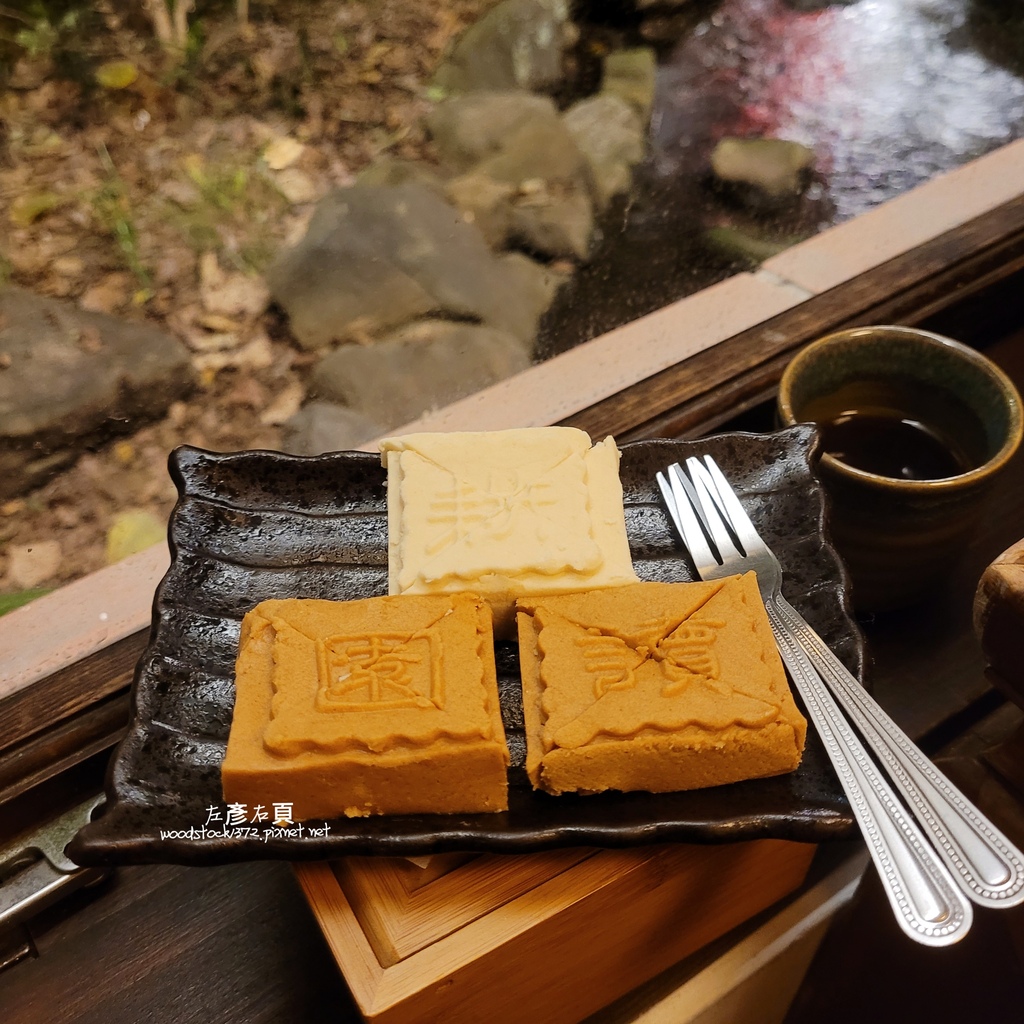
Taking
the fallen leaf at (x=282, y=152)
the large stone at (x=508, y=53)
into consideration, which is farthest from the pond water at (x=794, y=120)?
the fallen leaf at (x=282, y=152)

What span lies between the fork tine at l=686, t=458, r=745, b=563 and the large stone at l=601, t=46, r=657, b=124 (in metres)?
1.01

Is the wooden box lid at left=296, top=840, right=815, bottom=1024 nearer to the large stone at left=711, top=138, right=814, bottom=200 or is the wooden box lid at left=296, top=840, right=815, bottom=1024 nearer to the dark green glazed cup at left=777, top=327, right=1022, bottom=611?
the dark green glazed cup at left=777, top=327, right=1022, bottom=611

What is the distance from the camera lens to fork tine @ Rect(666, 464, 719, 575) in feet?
4.15

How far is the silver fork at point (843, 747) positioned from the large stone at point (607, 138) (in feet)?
2.62

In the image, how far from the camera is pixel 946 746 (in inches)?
55.6

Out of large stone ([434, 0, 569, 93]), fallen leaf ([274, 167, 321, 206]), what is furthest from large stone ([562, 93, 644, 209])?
fallen leaf ([274, 167, 321, 206])

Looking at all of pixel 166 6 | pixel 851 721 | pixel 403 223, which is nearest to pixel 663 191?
pixel 403 223

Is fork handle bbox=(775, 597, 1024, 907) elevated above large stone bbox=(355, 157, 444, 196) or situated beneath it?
situated beneath

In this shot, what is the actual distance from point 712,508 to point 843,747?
42cm

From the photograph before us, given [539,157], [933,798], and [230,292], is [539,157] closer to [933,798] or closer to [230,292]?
[230,292]

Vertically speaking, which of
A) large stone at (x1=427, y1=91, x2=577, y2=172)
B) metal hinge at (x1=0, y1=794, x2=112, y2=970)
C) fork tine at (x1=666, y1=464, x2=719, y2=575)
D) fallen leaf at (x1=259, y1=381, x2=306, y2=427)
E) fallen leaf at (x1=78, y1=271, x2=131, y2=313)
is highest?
large stone at (x1=427, y1=91, x2=577, y2=172)

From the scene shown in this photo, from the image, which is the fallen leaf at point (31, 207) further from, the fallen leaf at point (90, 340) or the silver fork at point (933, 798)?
the silver fork at point (933, 798)

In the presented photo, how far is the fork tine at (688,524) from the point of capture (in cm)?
126

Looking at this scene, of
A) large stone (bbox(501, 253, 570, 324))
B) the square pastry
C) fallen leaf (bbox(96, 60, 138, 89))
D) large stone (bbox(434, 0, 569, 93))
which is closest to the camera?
the square pastry
